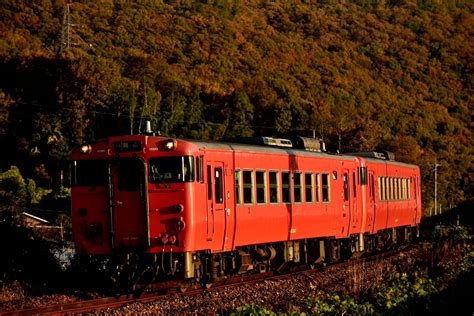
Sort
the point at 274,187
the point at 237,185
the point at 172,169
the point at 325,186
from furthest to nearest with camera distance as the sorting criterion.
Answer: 1. the point at 325,186
2. the point at 274,187
3. the point at 237,185
4. the point at 172,169

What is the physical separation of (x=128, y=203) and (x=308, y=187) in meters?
6.56

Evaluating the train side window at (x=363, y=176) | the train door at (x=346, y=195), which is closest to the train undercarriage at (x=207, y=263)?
the train door at (x=346, y=195)

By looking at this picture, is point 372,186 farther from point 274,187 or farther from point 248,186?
point 248,186

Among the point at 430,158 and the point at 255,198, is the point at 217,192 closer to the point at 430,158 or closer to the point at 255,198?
the point at 255,198

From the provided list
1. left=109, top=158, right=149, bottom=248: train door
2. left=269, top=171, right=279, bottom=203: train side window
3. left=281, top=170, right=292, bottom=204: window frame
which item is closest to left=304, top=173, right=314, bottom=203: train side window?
left=281, top=170, right=292, bottom=204: window frame

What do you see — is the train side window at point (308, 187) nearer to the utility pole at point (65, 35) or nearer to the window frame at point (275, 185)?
the window frame at point (275, 185)

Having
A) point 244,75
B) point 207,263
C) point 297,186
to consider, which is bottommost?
point 207,263

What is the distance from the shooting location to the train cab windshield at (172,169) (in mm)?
17109

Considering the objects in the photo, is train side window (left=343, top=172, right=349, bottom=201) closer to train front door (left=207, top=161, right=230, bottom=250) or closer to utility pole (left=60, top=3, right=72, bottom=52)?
train front door (left=207, top=161, right=230, bottom=250)

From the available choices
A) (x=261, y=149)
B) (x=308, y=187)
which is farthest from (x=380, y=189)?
(x=261, y=149)

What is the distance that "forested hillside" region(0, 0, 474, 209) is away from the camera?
57.3 m

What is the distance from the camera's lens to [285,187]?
21.4 metres

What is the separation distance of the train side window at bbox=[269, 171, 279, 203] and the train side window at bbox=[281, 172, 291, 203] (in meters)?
→ 0.33

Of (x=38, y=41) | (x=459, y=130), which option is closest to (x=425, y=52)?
(x=459, y=130)
